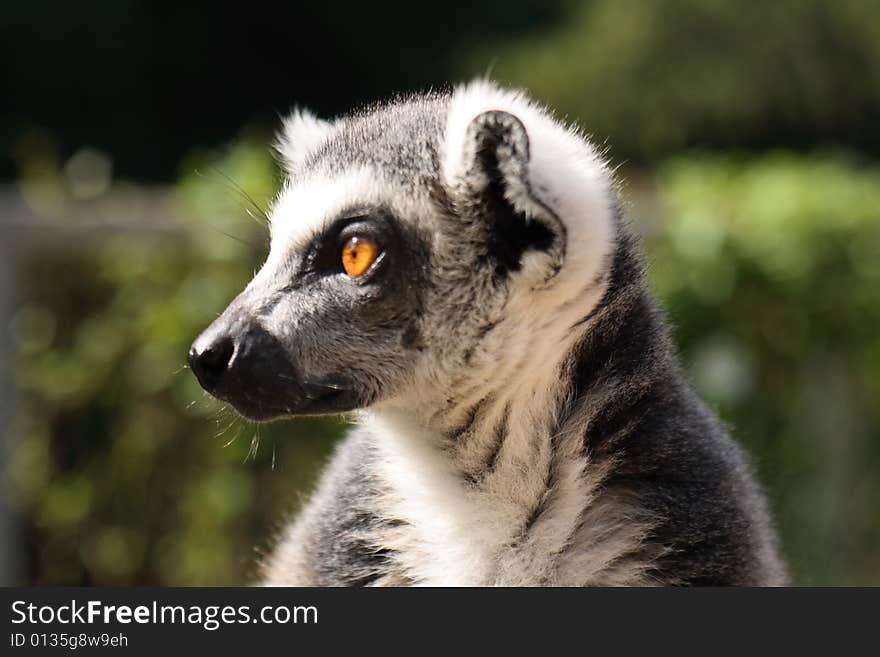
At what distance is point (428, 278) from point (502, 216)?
218 mm

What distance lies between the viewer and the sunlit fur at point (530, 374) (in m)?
2.82

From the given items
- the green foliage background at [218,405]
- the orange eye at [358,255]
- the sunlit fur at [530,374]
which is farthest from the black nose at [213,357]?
the green foliage background at [218,405]

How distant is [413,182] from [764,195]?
4.17m

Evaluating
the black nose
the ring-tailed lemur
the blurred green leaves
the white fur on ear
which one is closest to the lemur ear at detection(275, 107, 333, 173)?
the ring-tailed lemur

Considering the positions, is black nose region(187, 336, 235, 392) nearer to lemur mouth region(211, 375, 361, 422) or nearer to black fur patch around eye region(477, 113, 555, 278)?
lemur mouth region(211, 375, 361, 422)

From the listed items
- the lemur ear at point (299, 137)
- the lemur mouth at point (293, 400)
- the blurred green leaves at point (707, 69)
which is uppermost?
the blurred green leaves at point (707, 69)

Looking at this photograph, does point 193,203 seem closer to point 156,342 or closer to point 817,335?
point 156,342

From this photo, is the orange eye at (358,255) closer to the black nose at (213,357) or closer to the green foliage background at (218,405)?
the black nose at (213,357)

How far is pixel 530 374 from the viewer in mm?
2873

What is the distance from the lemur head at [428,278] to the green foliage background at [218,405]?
203 centimetres

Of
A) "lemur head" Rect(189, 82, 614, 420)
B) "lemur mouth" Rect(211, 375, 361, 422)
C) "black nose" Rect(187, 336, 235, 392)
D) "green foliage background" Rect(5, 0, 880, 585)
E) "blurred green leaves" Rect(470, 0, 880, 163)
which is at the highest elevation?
"blurred green leaves" Rect(470, 0, 880, 163)

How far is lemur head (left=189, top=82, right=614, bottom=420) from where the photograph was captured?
2.76m

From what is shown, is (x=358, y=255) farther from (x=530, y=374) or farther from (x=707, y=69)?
(x=707, y=69)

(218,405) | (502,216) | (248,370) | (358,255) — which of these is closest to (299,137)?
(358,255)
